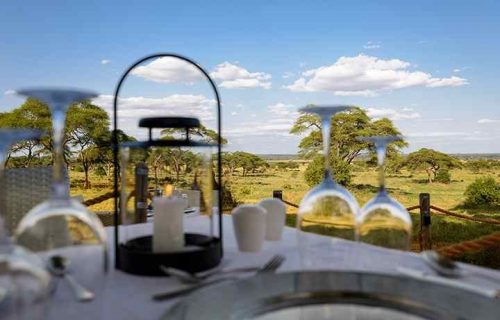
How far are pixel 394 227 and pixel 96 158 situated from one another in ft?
40.2

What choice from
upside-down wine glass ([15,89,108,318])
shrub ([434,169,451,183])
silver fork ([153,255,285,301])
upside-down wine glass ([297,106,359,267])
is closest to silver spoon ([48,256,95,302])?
upside-down wine glass ([15,89,108,318])

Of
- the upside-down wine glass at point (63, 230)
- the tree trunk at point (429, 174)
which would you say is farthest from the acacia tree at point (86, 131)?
the upside-down wine glass at point (63, 230)

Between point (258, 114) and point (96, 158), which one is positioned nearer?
point (96, 158)

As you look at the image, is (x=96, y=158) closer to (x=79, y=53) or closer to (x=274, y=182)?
(x=79, y=53)

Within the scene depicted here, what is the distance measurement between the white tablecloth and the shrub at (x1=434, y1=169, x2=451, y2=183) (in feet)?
49.8

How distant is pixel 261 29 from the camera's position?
67.4 feet

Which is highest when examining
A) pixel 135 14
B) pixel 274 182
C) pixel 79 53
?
pixel 135 14

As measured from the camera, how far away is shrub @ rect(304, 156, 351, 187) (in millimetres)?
12484

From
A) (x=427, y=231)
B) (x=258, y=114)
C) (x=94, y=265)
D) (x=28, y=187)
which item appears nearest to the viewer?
(x=94, y=265)

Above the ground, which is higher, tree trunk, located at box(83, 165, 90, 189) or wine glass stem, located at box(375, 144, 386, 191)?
wine glass stem, located at box(375, 144, 386, 191)

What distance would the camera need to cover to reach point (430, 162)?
51.5ft

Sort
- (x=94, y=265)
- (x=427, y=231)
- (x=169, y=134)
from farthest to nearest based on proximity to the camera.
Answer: (x=427, y=231) → (x=169, y=134) → (x=94, y=265)

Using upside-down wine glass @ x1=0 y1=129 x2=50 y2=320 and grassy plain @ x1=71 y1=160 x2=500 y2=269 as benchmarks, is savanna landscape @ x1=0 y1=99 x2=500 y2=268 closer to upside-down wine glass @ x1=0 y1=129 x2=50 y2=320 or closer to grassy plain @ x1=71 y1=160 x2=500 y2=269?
grassy plain @ x1=71 y1=160 x2=500 y2=269

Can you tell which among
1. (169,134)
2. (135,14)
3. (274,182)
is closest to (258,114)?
(274,182)
